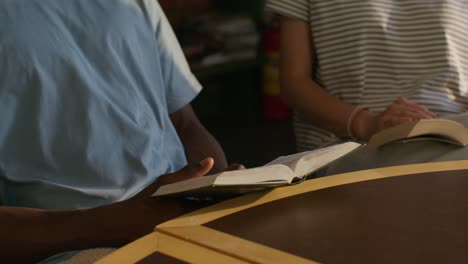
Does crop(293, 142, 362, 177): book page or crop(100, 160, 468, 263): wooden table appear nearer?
crop(100, 160, 468, 263): wooden table

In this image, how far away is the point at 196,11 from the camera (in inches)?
157

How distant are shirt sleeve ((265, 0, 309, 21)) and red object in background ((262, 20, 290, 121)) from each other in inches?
71.3

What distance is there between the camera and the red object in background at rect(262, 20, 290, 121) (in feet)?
12.2

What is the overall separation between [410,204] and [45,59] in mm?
664

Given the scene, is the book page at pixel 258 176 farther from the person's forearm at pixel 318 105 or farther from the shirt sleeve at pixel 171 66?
the person's forearm at pixel 318 105

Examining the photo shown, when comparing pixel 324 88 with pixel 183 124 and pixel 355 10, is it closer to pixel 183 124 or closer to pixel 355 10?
pixel 355 10

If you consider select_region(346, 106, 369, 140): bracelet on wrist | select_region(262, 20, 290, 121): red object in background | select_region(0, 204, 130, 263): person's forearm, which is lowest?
select_region(262, 20, 290, 121): red object in background

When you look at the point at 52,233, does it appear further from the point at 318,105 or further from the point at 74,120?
the point at 318,105

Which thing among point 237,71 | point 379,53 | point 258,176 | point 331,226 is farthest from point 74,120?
point 237,71

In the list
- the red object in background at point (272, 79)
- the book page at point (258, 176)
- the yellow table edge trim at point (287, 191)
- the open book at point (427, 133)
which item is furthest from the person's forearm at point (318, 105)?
the red object in background at point (272, 79)

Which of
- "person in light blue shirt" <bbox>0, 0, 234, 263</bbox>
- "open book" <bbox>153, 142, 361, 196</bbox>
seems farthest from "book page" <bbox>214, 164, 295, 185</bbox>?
"person in light blue shirt" <bbox>0, 0, 234, 263</bbox>

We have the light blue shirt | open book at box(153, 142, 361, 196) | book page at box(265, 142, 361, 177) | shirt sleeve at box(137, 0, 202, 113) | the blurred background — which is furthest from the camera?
the blurred background

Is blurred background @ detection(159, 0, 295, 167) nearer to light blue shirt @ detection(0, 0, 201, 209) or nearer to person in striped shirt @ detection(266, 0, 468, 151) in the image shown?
person in striped shirt @ detection(266, 0, 468, 151)

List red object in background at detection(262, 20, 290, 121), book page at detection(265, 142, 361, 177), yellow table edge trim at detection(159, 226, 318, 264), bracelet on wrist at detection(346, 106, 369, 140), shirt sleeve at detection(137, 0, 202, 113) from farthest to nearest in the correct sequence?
red object in background at detection(262, 20, 290, 121) < bracelet on wrist at detection(346, 106, 369, 140) < shirt sleeve at detection(137, 0, 202, 113) < book page at detection(265, 142, 361, 177) < yellow table edge trim at detection(159, 226, 318, 264)
